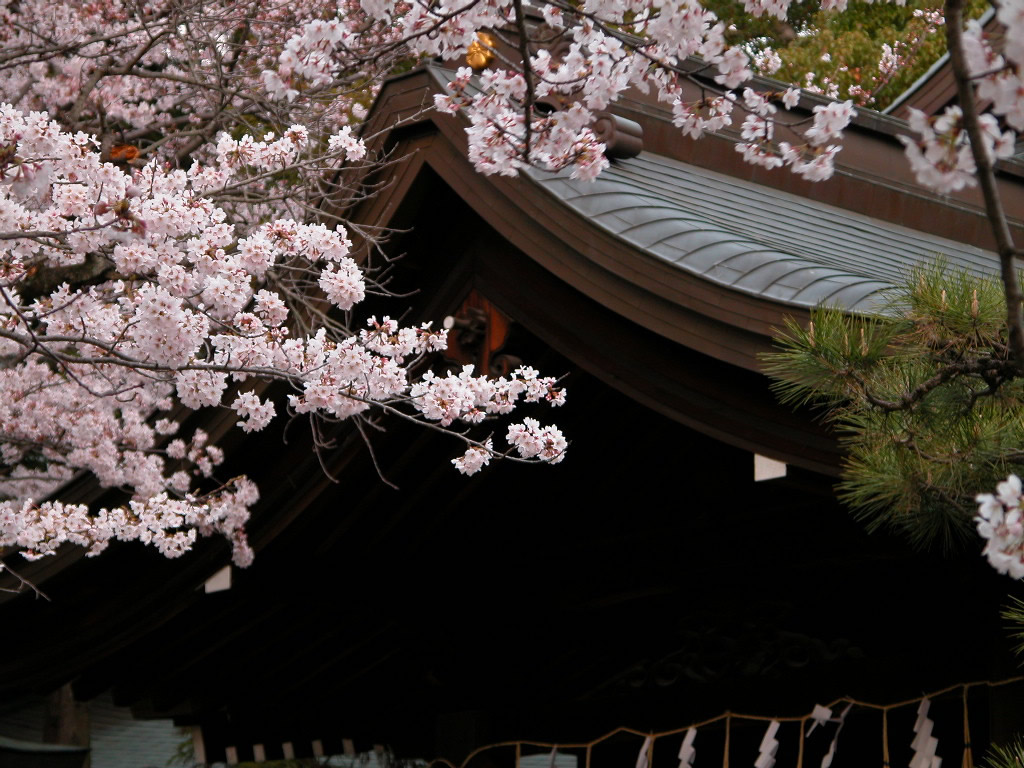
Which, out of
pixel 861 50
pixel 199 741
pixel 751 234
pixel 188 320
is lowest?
pixel 199 741

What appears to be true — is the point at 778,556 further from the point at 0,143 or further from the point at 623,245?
the point at 0,143

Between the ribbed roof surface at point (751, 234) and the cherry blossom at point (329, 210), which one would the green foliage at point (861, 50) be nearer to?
the ribbed roof surface at point (751, 234)

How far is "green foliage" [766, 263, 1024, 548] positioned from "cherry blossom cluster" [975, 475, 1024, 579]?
65 cm

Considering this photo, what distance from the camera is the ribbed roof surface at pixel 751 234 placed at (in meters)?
3.29

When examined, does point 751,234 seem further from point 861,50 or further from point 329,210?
point 861,50

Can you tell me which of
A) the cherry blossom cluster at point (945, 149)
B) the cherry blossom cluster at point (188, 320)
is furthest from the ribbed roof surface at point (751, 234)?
the cherry blossom cluster at point (945, 149)

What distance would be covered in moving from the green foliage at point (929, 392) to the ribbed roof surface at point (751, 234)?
1.48 feet

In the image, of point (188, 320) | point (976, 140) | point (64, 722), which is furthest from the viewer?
point (64, 722)

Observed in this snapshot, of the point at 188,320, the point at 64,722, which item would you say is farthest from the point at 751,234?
the point at 64,722

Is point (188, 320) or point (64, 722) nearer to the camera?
point (188, 320)

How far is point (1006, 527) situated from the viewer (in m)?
1.55

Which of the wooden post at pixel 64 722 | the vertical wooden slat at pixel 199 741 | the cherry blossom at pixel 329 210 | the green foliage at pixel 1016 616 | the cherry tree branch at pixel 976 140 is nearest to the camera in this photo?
the cherry tree branch at pixel 976 140

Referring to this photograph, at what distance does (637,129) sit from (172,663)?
130 inches

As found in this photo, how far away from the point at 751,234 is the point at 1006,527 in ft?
9.10
